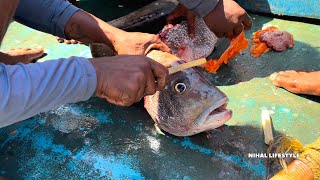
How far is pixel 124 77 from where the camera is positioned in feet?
6.26

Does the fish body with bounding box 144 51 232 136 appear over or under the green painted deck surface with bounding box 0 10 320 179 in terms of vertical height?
over

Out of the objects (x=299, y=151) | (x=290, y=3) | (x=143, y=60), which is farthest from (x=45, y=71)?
(x=290, y=3)

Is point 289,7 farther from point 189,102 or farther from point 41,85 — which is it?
point 41,85

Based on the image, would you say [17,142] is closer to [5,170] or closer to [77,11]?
[5,170]

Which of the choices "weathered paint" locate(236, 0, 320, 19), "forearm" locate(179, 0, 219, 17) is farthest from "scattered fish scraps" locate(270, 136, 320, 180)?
"weathered paint" locate(236, 0, 320, 19)

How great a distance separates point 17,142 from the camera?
2.73 m

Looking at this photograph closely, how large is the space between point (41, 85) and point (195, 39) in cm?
184

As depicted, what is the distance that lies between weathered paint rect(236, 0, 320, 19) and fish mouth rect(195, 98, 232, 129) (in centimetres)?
205

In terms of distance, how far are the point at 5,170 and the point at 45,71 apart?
1.08m

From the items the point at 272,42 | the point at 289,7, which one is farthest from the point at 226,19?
the point at 289,7

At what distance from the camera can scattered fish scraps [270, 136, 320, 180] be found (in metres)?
2.29

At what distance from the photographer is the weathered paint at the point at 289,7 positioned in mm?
3986

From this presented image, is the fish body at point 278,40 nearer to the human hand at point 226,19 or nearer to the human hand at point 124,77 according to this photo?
the human hand at point 226,19

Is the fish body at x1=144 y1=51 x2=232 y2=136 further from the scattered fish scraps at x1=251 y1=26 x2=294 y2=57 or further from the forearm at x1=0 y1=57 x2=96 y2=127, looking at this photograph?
the scattered fish scraps at x1=251 y1=26 x2=294 y2=57
